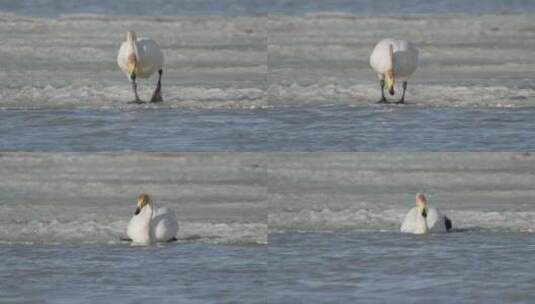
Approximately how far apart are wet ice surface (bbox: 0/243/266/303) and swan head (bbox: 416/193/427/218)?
6.16ft

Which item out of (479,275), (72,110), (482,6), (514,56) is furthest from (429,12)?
(479,275)

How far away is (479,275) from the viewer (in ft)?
45.4

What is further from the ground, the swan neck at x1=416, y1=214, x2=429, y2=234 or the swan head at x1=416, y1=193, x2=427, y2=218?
the swan head at x1=416, y1=193, x2=427, y2=218

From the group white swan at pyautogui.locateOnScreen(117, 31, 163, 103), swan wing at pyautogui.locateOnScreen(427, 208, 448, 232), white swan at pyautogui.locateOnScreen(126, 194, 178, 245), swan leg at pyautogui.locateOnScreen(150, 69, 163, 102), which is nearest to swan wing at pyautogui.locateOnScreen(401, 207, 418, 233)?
swan wing at pyautogui.locateOnScreen(427, 208, 448, 232)

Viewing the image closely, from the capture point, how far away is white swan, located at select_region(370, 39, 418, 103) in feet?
58.6

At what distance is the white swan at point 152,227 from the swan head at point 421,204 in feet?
7.04

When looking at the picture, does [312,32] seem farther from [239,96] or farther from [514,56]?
[239,96]

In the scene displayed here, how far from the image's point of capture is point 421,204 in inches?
651

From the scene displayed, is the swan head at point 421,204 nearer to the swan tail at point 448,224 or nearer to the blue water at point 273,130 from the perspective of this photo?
the swan tail at point 448,224

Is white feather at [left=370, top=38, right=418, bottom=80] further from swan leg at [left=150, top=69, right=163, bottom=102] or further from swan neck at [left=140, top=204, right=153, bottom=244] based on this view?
swan neck at [left=140, top=204, right=153, bottom=244]

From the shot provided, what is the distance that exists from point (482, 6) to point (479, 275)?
32.3ft

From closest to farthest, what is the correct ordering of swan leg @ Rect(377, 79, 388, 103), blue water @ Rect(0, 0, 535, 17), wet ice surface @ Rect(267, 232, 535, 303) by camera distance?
wet ice surface @ Rect(267, 232, 535, 303)
swan leg @ Rect(377, 79, 388, 103)
blue water @ Rect(0, 0, 535, 17)

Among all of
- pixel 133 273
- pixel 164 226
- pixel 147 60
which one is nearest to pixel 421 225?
pixel 164 226

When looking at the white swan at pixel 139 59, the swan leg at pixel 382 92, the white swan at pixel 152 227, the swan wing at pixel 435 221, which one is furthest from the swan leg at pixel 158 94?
the swan wing at pixel 435 221
